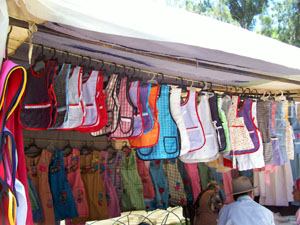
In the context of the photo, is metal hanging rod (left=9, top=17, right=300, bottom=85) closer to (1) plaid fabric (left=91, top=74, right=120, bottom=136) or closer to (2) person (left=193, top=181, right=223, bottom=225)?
(1) plaid fabric (left=91, top=74, right=120, bottom=136)

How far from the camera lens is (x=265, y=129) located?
3.51 meters

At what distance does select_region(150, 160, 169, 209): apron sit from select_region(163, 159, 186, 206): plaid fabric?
84 mm

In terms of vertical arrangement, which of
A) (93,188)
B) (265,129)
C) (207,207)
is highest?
(265,129)

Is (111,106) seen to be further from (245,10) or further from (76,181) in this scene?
(245,10)

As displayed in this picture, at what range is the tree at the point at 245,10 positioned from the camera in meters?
17.8

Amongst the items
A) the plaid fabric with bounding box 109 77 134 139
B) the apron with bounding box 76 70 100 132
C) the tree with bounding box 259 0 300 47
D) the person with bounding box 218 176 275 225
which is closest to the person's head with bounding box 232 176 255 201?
the person with bounding box 218 176 275 225

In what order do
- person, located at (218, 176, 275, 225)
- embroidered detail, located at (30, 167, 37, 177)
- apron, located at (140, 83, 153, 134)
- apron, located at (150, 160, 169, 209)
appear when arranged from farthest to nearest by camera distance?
apron, located at (150, 160, 169, 209) → embroidered detail, located at (30, 167, 37, 177) → person, located at (218, 176, 275, 225) → apron, located at (140, 83, 153, 134)

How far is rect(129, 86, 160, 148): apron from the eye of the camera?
8.50 ft

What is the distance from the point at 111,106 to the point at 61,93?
0.40 metres

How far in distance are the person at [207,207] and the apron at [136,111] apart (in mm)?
2067

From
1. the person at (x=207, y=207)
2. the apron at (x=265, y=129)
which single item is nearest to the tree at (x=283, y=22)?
the person at (x=207, y=207)

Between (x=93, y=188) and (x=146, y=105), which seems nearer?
(x=146, y=105)

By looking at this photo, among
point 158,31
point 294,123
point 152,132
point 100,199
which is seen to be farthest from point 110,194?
point 158,31

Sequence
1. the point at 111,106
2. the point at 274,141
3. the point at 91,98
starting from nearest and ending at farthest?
the point at 91,98
the point at 111,106
the point at 274,141
